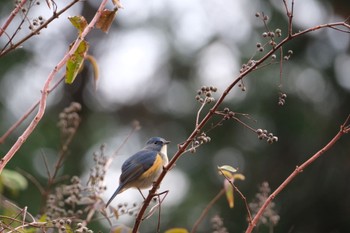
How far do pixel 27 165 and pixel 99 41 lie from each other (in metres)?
2.15

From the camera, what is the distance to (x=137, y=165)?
11.4ft

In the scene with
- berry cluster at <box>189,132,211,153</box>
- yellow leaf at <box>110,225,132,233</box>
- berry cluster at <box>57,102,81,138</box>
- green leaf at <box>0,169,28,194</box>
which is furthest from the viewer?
green leaf at <box>0,169,28,194</box>

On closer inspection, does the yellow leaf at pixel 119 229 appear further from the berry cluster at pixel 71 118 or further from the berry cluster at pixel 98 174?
the berry cluster at pixel 71 118

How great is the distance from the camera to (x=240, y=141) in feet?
23.6

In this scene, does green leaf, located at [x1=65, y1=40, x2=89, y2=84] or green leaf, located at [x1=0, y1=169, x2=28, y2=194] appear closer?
green leaf, located at [x1=65, y1=40, x2=89, y2=84]

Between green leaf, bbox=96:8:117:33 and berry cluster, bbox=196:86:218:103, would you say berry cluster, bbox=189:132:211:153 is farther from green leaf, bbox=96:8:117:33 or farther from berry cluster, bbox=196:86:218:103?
green leaf, bbox=96:8:117:33

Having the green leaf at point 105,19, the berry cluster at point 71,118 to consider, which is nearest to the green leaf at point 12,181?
the berry cluster at point 71,118

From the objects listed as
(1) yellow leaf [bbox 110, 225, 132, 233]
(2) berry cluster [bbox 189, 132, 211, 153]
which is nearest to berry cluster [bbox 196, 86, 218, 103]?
(2) berry cluster [bbox 189, 132, 211, 153]

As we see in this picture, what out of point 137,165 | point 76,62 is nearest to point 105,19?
point 76,62

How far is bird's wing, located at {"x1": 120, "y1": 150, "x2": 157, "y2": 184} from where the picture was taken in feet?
11.1

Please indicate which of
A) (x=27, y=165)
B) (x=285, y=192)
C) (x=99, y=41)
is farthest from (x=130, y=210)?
(x=99, y=41)

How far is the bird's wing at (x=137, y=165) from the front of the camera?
11.1ft

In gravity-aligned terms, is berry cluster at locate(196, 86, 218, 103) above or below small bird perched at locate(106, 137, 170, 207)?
above

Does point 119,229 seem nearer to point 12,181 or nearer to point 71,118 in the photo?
point 71,118
